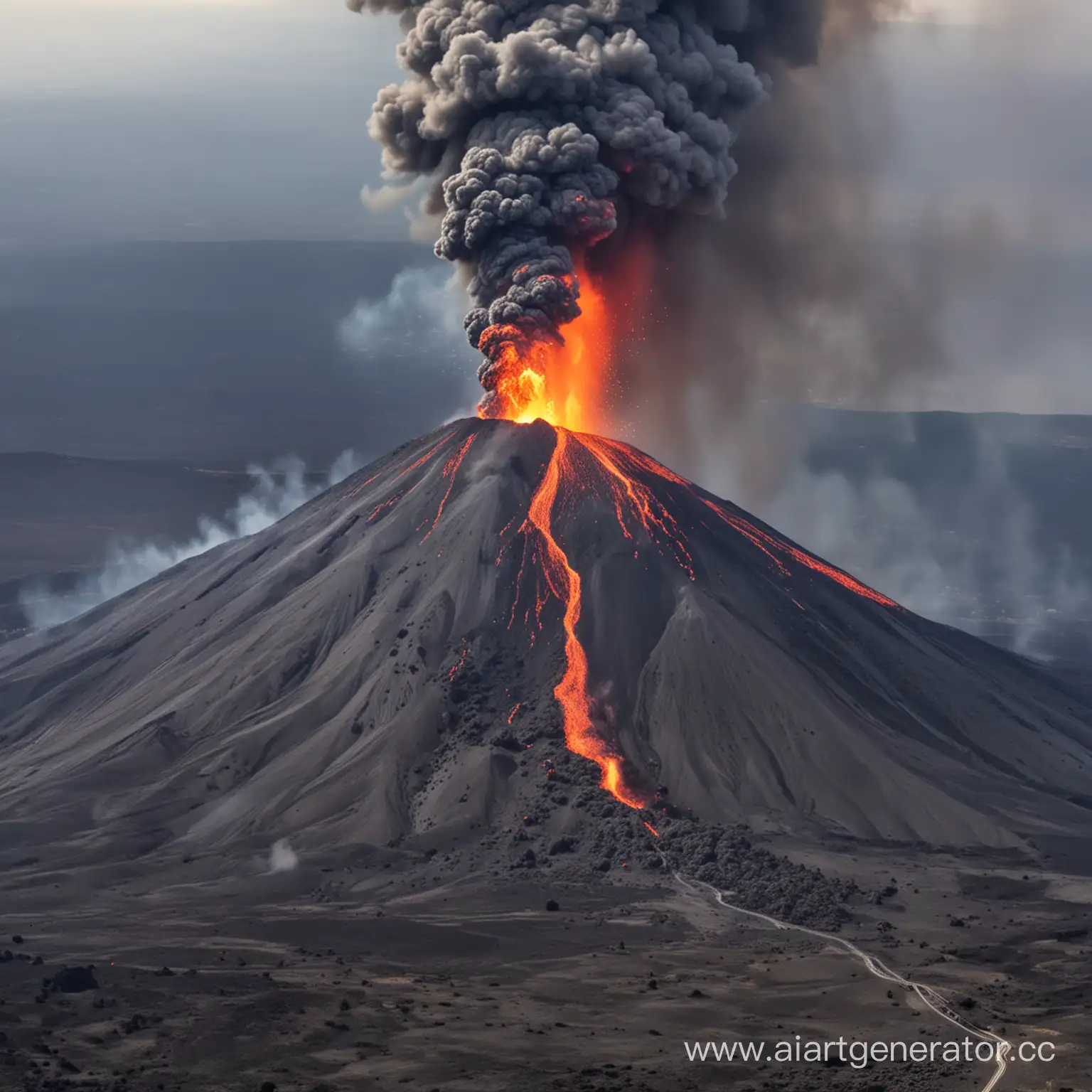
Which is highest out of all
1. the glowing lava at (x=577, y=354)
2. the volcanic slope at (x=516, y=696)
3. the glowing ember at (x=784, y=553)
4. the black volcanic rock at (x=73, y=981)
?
the glowing lava at (x=577, y=354)

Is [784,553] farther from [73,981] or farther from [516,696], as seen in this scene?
[73,981]

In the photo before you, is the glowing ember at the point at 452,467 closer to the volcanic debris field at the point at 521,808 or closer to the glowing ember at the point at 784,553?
the volcanic debris field at the point at 521,808

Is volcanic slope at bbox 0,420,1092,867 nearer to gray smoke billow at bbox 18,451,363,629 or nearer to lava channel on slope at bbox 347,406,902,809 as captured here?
lava channel on slope at bbox 347,406,902,809

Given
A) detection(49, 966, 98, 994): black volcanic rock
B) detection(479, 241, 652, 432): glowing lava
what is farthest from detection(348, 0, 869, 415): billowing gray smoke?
detection(49, 966, 98, 994): black volcanic rock

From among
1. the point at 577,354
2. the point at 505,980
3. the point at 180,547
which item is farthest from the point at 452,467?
the point at 180,547

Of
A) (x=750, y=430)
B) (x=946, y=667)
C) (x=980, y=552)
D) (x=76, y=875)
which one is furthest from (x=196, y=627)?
(x=980, y=552)

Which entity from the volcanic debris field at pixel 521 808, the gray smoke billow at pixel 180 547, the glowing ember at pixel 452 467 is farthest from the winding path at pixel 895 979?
the gray smoke billow at pixel 180 547
